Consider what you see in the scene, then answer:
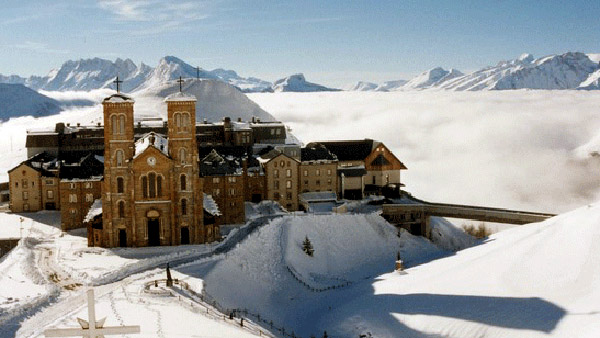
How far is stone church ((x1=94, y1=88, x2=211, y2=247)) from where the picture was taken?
257 feet

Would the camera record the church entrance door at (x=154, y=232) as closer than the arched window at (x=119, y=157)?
No

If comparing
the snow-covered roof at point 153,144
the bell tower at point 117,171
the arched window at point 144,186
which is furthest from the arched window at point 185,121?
the arched window at point 144,186

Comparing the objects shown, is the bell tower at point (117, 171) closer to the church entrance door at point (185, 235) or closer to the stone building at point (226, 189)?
the church entrance door at point (185, 235)

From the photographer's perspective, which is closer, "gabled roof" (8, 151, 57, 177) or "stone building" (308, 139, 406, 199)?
"gabled roof" (8, 151, 57, 177)

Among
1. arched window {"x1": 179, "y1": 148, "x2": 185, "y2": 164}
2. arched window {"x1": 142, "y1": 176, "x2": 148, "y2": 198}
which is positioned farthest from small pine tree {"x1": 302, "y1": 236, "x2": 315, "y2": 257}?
arched window {"x1": 142, "y1": 176, "x2": 148, "y2": 198}

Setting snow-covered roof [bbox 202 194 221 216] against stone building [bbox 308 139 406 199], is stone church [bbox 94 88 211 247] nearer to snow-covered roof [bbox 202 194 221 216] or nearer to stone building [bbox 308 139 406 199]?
snow-covered roof [bbox 202 194 221 216]

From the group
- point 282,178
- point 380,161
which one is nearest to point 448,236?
point 380,161

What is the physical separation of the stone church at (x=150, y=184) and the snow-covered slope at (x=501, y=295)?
24781 millimetres

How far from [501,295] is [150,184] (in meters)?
42.4

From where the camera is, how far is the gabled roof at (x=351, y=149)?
117 metres

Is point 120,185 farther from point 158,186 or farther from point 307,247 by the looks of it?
point 307,247

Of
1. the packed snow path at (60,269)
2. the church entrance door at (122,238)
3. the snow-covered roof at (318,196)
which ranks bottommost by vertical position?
the packed snow path at (60,269)

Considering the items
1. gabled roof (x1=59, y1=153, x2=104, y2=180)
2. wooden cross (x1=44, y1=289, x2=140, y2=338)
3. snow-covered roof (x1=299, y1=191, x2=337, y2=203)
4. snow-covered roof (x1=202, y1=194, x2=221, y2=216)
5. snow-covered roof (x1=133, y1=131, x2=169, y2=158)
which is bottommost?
snow-covered roof (x1=299, y1=191, x2=337, y2=203)

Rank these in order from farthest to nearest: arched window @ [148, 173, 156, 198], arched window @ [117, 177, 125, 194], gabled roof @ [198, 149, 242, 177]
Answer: gabled roof @ [198, 149, 242, 177] → arched window @ [148, 173, 156, 198] → arched window @ [117, 177, 125, 194]
